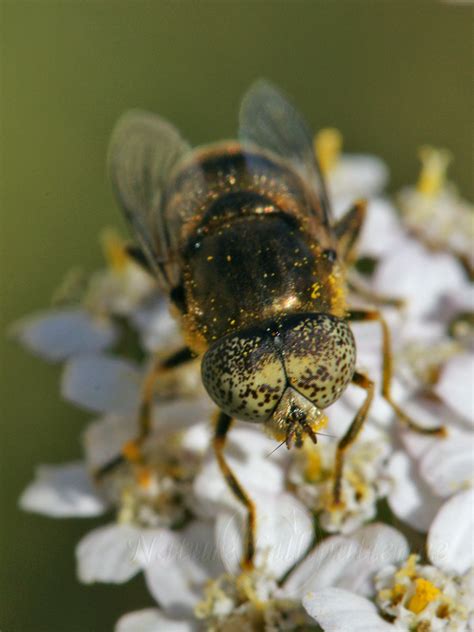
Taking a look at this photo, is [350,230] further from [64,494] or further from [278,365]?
[64,494]

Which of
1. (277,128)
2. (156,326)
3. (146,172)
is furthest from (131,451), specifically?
(277,128)

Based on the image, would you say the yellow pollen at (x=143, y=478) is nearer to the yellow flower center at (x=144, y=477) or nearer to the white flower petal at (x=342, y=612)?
the yellow flower center at (x=144, y=477)

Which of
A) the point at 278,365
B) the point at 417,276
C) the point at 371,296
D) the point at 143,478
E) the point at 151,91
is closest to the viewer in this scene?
the point at 278,365

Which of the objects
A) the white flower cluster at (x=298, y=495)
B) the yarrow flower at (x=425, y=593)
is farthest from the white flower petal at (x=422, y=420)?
the yarrow flower at (x=425, y=593)

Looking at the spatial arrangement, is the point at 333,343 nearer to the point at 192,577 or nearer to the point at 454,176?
the point at 192,577

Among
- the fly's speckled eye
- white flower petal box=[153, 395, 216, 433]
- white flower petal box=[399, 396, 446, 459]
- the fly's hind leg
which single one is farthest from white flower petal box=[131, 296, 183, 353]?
the fly's speckled eye
